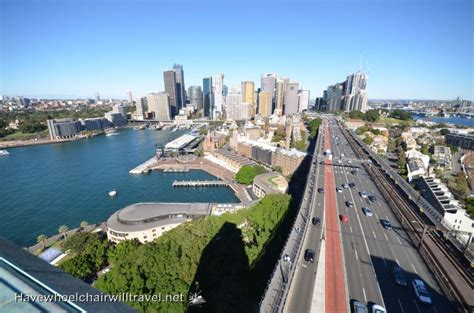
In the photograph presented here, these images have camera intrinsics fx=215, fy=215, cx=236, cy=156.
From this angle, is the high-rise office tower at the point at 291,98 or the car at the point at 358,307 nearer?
the car at the point at 358,307

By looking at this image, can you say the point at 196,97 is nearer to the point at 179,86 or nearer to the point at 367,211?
the point at 179,86

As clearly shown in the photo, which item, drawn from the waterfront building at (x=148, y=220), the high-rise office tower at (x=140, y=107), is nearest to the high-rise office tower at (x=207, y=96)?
the high-rise office tower at (x=140, y=107)

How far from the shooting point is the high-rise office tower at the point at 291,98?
299ft

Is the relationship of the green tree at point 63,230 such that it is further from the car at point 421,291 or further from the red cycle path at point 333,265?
the car at point 421,291

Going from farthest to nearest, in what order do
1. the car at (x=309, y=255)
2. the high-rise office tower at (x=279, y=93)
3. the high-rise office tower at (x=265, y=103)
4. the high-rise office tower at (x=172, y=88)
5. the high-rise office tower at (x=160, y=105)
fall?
the high-rise office tower at (x=172, y=88)
the high-rise office tower at (x=279, y=93)
the high-rise office tower at (x=160, y=105)
the high-rise office tower at (x=265, y=103)
the car at (x=309, y=255)

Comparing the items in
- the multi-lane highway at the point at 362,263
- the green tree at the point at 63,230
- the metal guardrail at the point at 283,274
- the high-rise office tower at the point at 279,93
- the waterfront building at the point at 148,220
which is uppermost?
the high-rise office tower at the point at 279,93

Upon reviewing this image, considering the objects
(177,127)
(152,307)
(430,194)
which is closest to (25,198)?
(152,307)

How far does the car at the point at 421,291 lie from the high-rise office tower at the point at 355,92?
87673mm

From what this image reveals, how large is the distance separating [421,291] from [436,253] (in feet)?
10.8

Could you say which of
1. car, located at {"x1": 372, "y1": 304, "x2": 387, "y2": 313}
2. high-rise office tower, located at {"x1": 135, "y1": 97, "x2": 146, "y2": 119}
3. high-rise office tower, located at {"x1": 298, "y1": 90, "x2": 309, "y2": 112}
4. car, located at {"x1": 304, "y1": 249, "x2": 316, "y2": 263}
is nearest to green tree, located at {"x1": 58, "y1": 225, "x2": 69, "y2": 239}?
car, located at {"x1": 304, "y1": 249, "x2": 316, "y2": 263}

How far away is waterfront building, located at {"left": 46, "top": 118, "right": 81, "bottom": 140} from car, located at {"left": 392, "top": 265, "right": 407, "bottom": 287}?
7243 centimetres

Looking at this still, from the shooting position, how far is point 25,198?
80.6 feet

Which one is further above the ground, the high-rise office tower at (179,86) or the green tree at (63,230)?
the high-rise office tower at (179,86)

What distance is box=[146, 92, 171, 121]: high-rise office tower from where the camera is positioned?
9062 centimetres
